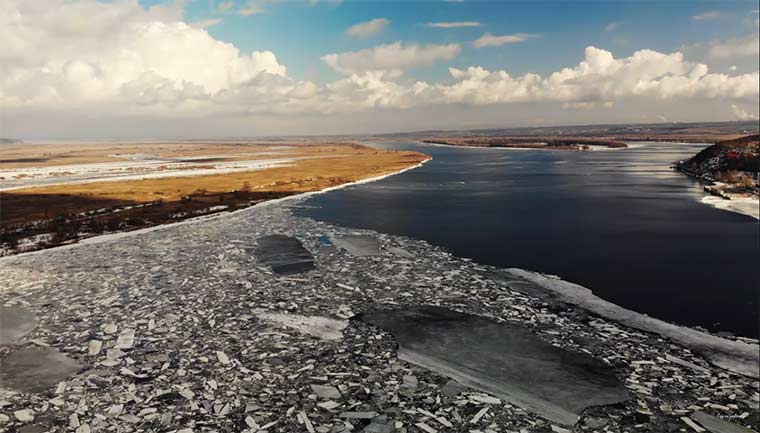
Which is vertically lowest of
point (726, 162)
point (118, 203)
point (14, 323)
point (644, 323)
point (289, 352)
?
point (644, 323)

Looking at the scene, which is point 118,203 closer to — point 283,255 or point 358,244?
point 283,255

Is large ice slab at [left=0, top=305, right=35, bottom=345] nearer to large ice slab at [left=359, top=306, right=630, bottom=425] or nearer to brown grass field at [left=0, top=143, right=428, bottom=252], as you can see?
large ice slab at [left=359, top=306, right=630, bottom=425]

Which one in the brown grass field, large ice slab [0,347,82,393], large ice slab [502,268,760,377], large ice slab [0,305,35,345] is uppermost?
the brown grass field

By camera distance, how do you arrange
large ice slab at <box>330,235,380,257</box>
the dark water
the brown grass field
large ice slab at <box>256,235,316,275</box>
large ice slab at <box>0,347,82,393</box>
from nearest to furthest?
1. large ice slab at <box>0,347,82,393</box>
2. the dark water
3. large ice slab at <box>256,235,316,275</box>
4. large ice slab at <box>330,235,380,257</box>
5. the brown grass field

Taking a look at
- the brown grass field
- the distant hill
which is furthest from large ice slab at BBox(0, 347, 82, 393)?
the distant hill

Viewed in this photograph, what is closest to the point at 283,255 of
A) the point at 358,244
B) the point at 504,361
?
the point at 358,244

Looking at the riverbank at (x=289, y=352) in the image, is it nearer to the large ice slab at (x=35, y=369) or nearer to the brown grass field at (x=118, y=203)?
the large ice slab at (x=35, y=369)

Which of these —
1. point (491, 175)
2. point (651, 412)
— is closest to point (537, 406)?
point (651, 412)
